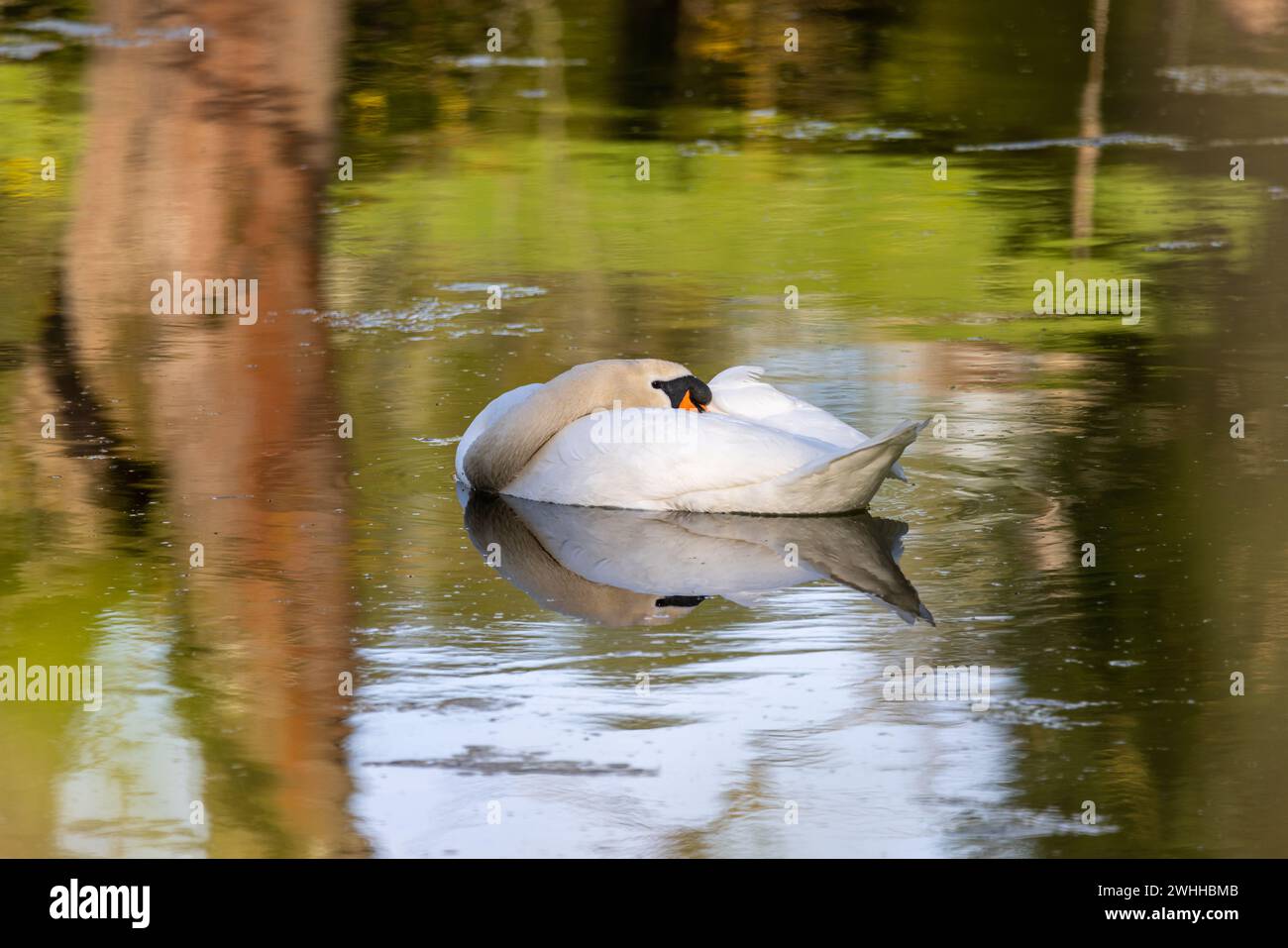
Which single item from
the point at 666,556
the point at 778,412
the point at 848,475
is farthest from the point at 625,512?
the point at 848,475

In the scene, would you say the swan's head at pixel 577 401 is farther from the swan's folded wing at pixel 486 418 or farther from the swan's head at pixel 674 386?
the swan's folded wing at pixel 486 418

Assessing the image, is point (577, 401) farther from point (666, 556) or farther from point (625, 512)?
point (666, 556)

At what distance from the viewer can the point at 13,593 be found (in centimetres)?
842

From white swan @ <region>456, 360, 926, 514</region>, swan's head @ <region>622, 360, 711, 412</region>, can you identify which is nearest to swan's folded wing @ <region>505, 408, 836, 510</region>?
A: white swan @ <region>456, 360, 926, 514</region>

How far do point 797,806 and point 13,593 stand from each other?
3.61 m

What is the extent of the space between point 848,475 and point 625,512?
1.01 metres

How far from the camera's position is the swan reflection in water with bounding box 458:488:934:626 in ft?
27.4

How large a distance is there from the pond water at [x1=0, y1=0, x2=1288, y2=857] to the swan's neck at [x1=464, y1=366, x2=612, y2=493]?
0.21 metres

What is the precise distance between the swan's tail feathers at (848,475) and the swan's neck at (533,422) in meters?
1.00

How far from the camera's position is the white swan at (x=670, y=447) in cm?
922

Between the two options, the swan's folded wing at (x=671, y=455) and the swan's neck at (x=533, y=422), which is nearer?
the swan's folded wing at (x=671, y=455)

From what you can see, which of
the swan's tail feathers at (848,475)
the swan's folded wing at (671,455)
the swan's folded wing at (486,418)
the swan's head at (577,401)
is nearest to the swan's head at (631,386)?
the swan's head at (577,401)

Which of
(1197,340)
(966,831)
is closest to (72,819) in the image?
(966,831)

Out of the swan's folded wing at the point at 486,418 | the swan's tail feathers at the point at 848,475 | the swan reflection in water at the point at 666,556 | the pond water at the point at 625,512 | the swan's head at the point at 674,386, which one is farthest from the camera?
the swan's folded wing at the point at 486,418
